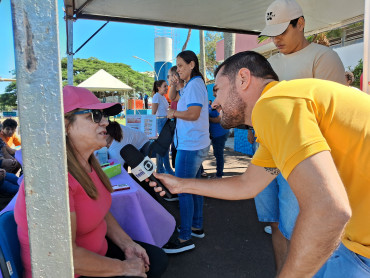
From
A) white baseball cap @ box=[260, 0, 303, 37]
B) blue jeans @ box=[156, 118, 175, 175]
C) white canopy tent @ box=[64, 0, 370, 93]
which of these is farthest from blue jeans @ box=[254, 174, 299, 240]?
white canopy tent @ box=[64, 0, 370, 93]

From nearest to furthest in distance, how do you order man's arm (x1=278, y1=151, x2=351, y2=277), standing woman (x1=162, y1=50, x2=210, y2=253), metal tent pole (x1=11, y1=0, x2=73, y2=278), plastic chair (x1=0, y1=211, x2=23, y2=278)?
metal tent pole (x1=11, y1=0, x2=73, y2=278)
man's arm (x1=278, y1=151, x2=351, y2=277)
plastic chair (x1=0, y1=211, x2=23, y2=278)
standing woman (x1=162, y1=50, x2=210, y2=253)

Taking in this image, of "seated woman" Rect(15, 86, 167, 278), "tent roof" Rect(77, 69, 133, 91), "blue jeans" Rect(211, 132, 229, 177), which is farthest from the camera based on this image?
"tent roof" Rect(77, 69, 133, 91)

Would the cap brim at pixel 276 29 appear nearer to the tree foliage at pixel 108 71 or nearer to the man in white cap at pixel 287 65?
the man in white cap at pixel 287 65

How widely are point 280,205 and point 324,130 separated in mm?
1331

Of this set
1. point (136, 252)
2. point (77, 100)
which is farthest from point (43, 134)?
point (136, 252)

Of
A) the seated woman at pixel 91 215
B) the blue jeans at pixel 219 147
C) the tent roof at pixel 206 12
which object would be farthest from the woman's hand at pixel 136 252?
the blue jeans at pixel 219 147

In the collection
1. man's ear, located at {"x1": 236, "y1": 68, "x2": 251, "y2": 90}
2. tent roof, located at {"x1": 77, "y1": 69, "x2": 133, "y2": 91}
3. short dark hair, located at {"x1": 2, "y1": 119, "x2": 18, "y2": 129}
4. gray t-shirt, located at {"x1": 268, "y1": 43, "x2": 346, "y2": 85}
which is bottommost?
short dark hair, located at {"x1": 2, "y1": 119, "x2": 18, "y2": 129}

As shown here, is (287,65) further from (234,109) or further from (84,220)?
(84,220)

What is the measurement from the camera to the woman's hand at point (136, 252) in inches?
76.0

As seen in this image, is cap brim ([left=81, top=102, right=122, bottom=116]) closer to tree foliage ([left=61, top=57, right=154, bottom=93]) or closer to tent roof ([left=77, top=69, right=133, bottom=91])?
tent roof ([left=77, top=69, right=133, bottom=91])

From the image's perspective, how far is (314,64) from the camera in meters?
2.12

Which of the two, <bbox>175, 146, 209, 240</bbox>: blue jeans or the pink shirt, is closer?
the pink shirt

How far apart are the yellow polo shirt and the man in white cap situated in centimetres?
97

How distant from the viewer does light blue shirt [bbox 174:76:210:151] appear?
9.59 ft
